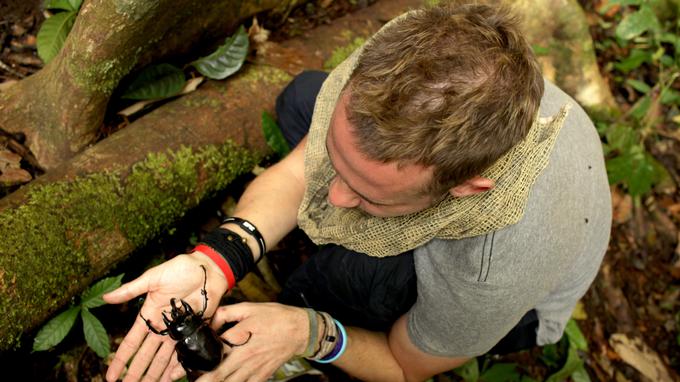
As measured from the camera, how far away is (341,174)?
1.76m

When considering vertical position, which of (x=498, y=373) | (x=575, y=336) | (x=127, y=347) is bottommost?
(x=575, y=336)

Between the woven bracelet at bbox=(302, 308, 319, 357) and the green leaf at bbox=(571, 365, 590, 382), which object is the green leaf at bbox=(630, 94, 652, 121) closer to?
the green leaf at bbox=(571, 365, 590, 382)

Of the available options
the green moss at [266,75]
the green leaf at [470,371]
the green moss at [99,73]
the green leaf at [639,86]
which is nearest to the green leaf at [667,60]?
the green leaf at [639,86]

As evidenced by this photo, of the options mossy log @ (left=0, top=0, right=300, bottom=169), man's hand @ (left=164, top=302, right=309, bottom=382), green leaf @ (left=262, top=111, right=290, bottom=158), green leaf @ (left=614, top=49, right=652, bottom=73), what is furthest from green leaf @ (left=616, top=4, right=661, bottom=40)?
man's hand @ (left=164, top=302, right=309, bottom=382)

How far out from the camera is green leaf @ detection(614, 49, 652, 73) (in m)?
4.72

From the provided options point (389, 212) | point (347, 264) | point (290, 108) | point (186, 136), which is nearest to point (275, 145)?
point (290, 108)

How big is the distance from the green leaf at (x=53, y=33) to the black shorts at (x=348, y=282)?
3.74ft

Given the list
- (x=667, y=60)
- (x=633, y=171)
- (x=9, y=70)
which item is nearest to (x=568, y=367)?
(x=633, y=171)

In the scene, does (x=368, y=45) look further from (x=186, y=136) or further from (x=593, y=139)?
(x=186, y=136)

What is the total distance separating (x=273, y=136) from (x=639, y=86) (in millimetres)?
3457

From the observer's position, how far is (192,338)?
6.51 ft

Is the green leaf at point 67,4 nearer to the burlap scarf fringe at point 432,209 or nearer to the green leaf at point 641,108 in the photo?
the burlap scarf fringe at point 432,209

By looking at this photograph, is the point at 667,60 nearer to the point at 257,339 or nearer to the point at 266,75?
the point at 266,75

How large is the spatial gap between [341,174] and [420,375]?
1.11 m
